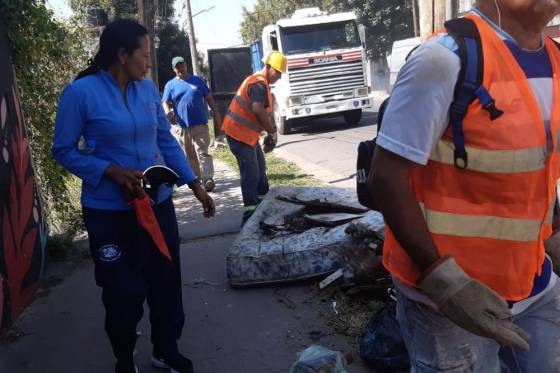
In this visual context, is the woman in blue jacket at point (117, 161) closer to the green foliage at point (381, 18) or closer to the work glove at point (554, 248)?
the work glove at point (554, 248)

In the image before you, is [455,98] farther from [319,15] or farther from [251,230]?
[319,15]

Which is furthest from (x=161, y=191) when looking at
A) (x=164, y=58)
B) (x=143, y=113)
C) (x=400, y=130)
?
(x=164, y=58)

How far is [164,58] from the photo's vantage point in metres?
35.2

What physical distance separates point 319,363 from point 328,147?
10.7m

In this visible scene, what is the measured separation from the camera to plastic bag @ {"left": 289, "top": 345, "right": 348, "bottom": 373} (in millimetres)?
2463

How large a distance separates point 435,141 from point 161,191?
185 cm

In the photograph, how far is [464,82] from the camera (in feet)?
4.59

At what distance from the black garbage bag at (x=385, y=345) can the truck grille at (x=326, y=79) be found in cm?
1303

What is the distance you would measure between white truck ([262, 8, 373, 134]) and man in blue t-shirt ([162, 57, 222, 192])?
7377 mm

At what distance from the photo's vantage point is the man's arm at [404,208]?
4.73 feet

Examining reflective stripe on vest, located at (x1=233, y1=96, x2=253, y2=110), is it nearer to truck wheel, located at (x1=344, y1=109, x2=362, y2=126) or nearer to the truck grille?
the truck grille

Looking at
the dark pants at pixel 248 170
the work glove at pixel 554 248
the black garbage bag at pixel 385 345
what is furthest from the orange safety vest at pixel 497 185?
the dark pants at pixel 248 170

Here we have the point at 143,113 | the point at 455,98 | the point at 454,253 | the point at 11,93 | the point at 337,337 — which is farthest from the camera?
the point at 11,93

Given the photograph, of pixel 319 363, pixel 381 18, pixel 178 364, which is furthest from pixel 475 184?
pixel 381 18
